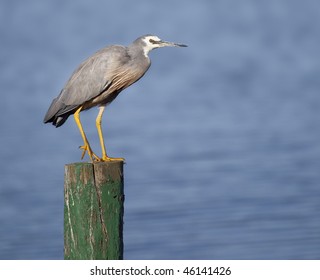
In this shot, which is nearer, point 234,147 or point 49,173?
point 49,173

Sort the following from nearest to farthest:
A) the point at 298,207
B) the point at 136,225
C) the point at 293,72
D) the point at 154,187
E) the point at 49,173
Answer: the point at 136,225 < the point at 298,207 < the point at 154,187 < the point at 49,173 < the point at 293,72

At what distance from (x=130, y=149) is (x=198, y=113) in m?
5.67

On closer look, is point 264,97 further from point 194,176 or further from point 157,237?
point 157,237

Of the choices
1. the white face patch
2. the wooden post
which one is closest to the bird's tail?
the white face patch

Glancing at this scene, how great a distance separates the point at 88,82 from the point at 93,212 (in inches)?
91.0

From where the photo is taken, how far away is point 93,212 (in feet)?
25.1

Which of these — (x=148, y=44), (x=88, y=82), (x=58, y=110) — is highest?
(x=148, y=44)

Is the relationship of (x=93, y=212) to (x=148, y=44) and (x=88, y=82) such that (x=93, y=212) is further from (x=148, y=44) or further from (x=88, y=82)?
(x=148, y=44)

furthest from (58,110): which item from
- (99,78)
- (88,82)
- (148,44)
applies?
(148,44)

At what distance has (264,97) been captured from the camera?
27.7m

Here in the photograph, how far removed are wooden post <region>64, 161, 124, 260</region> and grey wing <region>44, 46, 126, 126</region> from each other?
2023 mm

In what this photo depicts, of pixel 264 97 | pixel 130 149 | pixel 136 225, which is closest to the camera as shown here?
pixel 136 225

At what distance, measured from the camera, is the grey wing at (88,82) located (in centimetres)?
973
